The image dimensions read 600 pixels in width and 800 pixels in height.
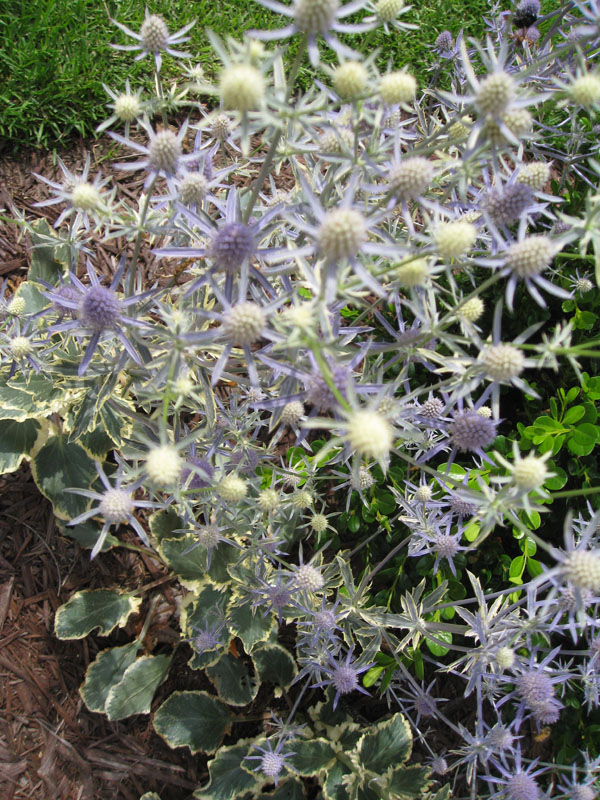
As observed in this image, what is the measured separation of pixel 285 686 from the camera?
234 centimetres

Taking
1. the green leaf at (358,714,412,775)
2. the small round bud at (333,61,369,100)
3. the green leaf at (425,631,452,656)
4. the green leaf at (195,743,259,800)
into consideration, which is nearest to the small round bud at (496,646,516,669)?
the green leaf at (425,631,452,656)

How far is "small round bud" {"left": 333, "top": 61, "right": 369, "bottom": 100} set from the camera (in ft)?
4.30

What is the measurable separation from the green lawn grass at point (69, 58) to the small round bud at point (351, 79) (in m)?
2.07

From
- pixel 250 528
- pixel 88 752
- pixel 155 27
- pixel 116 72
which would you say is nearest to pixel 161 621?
pixel 88 752

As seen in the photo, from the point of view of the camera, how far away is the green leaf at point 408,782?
2062 mm

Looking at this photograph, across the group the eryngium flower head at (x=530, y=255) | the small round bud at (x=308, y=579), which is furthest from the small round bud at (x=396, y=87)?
the small round bud at (x=308, y=579)

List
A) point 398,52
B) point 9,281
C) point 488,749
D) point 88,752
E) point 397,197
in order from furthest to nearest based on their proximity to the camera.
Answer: point 398,52 → point 9,281 → point 88,752 → point 488,749 → point 397,197

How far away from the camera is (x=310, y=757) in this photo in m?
2.12

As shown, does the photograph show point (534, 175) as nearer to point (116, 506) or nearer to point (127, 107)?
point (127, 107)

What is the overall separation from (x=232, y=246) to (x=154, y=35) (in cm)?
74

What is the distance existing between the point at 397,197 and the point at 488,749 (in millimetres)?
1830

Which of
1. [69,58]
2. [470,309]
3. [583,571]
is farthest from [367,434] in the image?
[69,58]

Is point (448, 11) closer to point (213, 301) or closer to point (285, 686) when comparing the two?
point (213, 301)

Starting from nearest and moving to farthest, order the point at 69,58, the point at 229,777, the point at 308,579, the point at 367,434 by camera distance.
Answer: the point at 367,434, the point at 308,579, the point at 229,777, the point at 69,58
